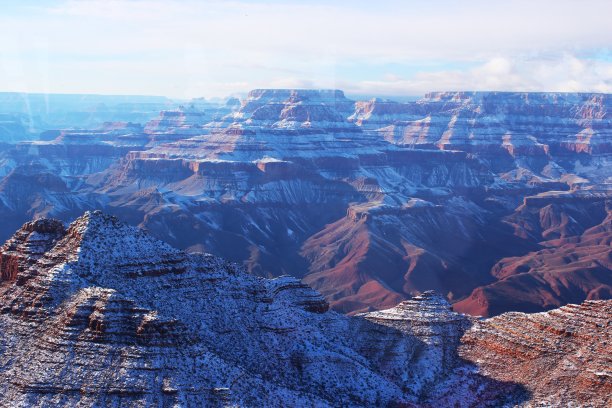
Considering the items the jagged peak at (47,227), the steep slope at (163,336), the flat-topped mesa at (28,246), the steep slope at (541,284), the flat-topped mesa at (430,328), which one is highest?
the jagged peak at (47,227)

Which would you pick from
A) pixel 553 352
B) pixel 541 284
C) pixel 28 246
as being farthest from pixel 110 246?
pixel 541 284

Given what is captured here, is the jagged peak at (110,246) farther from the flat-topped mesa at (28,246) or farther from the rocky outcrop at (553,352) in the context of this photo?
the rocky outcrop at (553,352)

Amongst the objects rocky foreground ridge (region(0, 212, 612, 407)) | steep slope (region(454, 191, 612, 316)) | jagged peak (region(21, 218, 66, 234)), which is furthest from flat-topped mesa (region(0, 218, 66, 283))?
steep slope (region(454, 191, 612, 316))

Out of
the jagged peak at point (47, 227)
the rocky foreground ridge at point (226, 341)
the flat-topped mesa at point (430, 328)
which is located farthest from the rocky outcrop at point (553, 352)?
the jagged peak at point (47, 227)

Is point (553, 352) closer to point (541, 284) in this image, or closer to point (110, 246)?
point (110, 246)

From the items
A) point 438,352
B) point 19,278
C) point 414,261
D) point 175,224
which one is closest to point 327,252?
point 414,261

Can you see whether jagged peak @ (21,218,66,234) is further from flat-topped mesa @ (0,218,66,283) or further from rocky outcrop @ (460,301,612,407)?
rocky outcrop @ (460,301,612,407)
